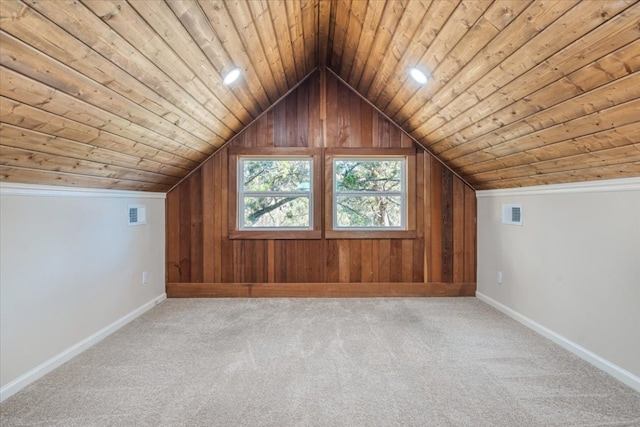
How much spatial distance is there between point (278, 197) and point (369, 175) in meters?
1.15

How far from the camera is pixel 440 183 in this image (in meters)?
4.01

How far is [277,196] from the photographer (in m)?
4.08

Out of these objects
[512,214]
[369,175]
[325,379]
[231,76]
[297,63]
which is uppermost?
[297,63]

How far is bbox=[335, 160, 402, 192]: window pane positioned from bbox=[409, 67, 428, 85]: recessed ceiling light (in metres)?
1.53

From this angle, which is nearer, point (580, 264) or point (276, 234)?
point (580, 264)

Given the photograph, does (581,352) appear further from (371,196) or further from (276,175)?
(276,175)

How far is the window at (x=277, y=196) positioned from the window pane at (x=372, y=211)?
51 centimetres

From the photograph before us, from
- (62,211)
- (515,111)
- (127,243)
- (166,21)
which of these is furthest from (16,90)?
(515,111)

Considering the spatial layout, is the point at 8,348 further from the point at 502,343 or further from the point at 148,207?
the point at 502,343

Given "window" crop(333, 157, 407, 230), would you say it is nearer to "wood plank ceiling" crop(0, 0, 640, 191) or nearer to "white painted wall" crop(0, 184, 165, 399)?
"wood plank ceiling" crop(0, 0, 640, 191)

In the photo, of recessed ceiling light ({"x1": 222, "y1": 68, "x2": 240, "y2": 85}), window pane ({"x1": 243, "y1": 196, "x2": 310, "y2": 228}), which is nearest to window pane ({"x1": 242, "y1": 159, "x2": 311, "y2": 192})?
window pane ({"x1": 243, "y1": 196, "x2": 310, "y2": 228})

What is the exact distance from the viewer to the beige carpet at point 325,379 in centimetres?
178

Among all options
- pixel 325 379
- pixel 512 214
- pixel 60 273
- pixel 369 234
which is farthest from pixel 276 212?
pixel 512 214

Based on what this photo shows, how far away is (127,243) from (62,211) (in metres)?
0.87
